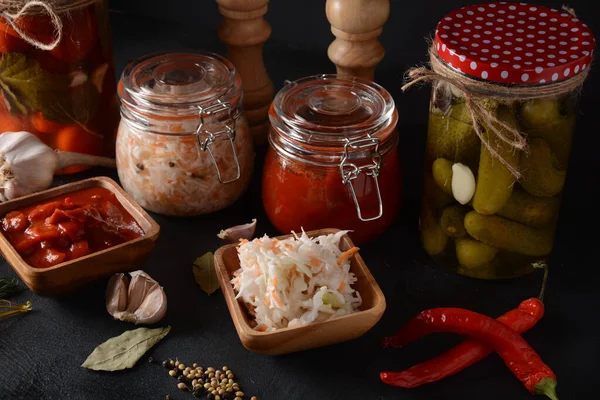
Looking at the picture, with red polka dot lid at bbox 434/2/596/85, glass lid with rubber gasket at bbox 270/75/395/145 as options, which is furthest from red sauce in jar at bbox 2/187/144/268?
red polka dot lid at bbox 434/2/596/85

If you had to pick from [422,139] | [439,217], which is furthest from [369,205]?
[422,139]

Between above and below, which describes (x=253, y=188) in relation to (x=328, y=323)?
below

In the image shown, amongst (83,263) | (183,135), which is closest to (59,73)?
(183,135)

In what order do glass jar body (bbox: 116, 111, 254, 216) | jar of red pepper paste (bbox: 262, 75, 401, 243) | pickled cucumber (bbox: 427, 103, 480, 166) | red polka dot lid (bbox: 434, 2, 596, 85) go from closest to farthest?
red polka dot lid (bbox: 434, 2, 596, 85), pickled cucumber (bbox: 427, 103, 480, 166), jar of red pepper paste (bbox: 262, 75, 401, 243), glass jar body (bbox: 116, 111, 254, 216)

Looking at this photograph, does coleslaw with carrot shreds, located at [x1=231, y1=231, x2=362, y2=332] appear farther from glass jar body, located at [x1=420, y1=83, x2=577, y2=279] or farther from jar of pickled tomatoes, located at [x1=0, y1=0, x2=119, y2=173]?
jar of pickled tomatoes, located at [x1=0, y1=0, x2=119, y2=173]

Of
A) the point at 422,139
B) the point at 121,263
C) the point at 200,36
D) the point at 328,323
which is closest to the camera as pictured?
the point at 328,323

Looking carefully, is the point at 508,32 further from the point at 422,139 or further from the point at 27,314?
the point at 27,314

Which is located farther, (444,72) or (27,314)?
(27,314)
